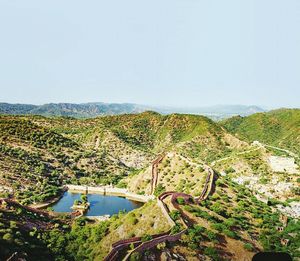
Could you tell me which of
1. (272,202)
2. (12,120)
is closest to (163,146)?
(12,120)

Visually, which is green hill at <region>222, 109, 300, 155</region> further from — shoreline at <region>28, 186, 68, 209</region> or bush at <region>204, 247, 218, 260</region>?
bush at <region>204, 247, 218, 260</region>

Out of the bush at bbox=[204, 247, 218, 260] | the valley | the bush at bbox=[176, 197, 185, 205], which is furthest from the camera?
the bush at bbox=[176, 197, 185, 205]

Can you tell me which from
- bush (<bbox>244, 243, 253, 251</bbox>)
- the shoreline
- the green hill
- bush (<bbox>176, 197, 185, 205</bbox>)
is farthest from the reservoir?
the green hill

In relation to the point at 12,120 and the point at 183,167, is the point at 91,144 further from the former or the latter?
the point at 183,167

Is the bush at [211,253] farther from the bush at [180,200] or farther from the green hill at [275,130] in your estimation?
the green hill at [275,130]

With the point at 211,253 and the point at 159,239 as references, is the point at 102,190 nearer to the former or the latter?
the point at 159,239

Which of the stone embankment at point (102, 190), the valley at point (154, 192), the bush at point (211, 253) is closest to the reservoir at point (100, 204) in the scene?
the stone embankment at point (102, 190)

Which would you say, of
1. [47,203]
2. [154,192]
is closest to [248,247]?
[154,192]
